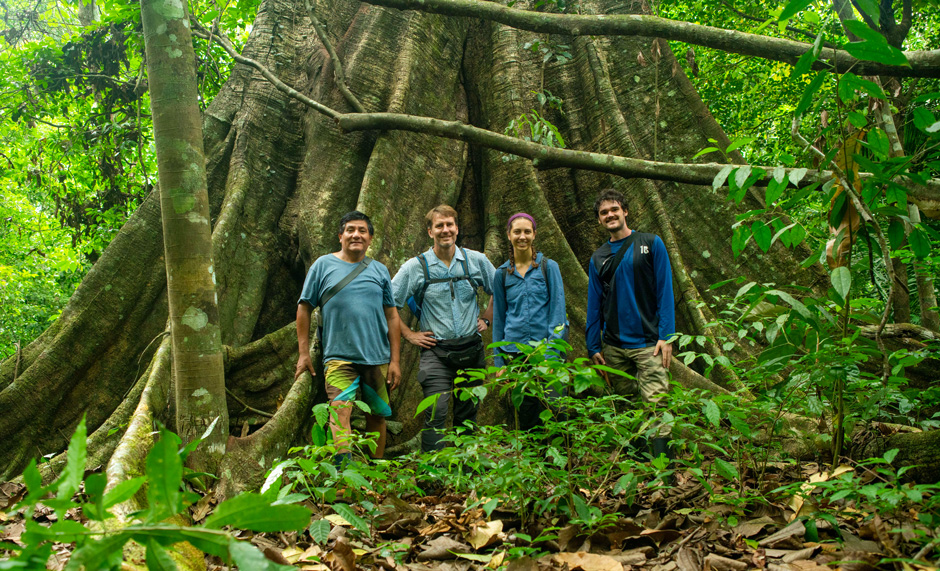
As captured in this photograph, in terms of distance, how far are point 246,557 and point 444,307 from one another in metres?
3.70

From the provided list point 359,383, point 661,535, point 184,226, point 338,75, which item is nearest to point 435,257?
point 359,383

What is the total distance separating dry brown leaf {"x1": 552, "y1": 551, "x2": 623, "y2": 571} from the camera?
197 centimetres

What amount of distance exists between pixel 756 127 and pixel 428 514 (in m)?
10.9

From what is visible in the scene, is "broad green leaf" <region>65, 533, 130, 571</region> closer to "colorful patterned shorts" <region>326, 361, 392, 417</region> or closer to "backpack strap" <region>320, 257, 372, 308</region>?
"colorful patterned shorts" <region>326, 361, 392, 417</region>

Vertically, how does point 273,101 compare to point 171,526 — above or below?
above

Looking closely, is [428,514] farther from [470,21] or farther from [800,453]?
[470,21]

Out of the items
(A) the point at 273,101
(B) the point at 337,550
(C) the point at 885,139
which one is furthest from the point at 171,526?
(A) the point at 273,101

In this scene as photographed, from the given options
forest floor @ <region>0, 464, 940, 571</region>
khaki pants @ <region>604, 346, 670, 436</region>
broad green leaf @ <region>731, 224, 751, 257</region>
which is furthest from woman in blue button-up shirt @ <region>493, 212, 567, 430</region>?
broad green leaf @ <region>731, 224, 751, 257</region>

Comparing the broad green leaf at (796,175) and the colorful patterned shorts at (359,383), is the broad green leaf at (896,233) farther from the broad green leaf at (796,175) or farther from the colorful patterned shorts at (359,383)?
the colorful patterned shorts at (359,383)

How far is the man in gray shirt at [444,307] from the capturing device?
445 cm

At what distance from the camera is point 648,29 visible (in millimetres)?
3717

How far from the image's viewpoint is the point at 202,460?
3.14 metres

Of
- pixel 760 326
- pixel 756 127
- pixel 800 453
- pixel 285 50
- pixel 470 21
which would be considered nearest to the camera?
pixel 760 326

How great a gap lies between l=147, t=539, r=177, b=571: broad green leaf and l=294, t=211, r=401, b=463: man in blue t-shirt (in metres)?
3.15
